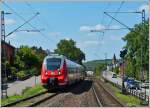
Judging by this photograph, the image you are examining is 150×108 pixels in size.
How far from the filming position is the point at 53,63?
44.6 metres

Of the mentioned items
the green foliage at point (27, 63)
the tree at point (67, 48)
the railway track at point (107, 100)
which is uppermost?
the tree at point (67, 48)

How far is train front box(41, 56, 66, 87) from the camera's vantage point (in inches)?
1748

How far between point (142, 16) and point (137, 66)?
4984cm

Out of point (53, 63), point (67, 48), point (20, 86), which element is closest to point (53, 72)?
point (53, 63)

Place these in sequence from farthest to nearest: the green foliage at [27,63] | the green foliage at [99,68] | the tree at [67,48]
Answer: the green foliage at [99,68]
the tree at [67,48]
the green foliage at [27,63]

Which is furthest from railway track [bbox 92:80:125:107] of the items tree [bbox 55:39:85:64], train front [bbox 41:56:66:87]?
tree [bbox 55:39:85:64]

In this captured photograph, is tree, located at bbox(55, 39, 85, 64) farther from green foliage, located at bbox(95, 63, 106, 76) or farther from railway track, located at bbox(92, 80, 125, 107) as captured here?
green foliage, located at bbox(95, 63, 106, 76)

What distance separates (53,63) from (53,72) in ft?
2.82

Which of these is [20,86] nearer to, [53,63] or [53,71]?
[53,71]

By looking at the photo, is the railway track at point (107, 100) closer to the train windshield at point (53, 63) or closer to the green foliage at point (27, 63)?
the train windshield at point (53, 63)

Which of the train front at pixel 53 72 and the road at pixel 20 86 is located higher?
the train front at pixel 53 72

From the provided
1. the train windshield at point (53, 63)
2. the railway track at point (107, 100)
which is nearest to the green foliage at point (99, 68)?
the train windshield at point (53, 63)

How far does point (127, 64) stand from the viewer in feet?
334

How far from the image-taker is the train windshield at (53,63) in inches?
1747
